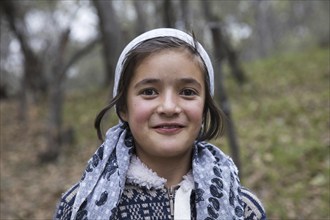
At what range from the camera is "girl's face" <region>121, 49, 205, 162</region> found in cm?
160

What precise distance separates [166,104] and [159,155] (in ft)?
0.70

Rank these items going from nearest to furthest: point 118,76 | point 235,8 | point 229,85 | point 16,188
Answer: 1. point 118,76
2. point 16,188
3. point 229,85
4. point 235,8

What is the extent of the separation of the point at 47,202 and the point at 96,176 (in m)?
4.68

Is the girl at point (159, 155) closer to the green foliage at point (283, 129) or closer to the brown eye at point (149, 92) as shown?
the brown eye at point (149, 92)

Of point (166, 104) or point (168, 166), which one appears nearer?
point (166, 104)

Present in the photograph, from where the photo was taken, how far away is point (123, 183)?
63.4 inches

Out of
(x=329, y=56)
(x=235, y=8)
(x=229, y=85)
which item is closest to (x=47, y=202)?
(x=229, y=85)

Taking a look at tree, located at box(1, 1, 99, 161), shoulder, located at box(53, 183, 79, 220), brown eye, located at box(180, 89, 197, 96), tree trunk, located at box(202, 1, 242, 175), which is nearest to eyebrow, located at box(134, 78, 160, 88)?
brown eye, located at box(180, 89, 197, 96)

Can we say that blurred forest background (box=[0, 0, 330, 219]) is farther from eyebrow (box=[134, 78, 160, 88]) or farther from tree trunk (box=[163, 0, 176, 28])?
eyebrow (box=[134, 78, 160, 88])

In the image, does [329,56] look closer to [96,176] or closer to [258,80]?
[258,80]

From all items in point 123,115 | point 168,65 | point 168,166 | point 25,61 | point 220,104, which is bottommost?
point 168,166

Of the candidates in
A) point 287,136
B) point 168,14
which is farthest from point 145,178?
point 287,136

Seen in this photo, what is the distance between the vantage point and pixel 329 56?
10703mm

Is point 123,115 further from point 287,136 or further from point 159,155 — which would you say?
point 287,136
